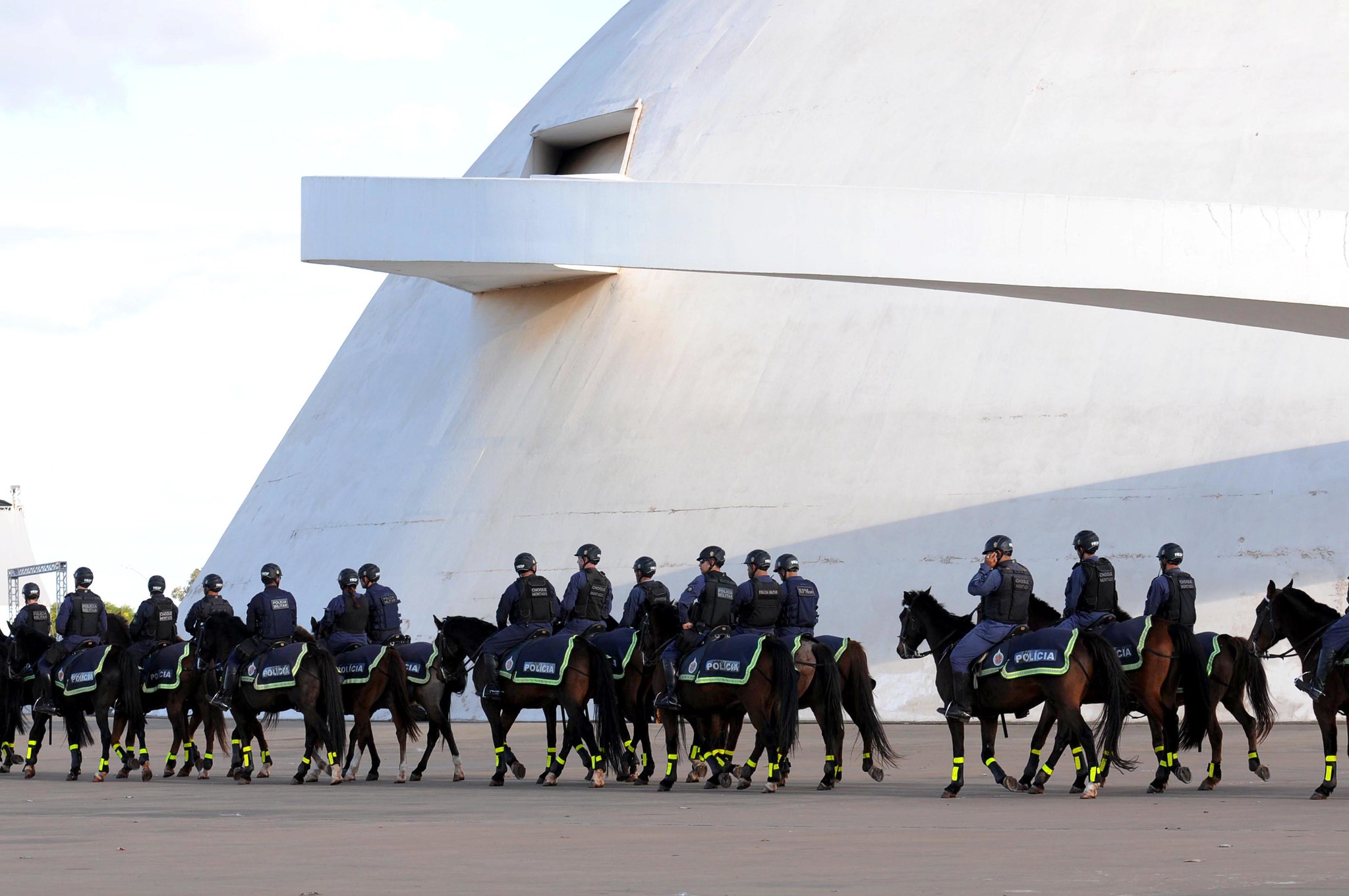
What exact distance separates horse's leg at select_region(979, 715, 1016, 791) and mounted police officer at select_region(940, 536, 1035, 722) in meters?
0.25

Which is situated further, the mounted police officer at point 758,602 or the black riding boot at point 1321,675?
the mounted police officer at point 758,602

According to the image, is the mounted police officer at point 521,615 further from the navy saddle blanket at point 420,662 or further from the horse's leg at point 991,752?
the horse's leg at point 991,752

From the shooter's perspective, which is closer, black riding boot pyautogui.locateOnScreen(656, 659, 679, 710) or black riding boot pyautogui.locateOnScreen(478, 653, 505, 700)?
black riding boot pyautogui.locateOnScreen(656, 659, 679, 710)

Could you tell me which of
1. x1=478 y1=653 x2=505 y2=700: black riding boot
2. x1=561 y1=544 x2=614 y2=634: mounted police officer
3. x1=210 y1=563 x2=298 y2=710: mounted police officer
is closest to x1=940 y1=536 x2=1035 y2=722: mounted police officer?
x1=561 y1=544 x2=614 y2=634: mounted police officer

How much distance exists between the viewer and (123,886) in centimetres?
823

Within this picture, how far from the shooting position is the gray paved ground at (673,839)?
326 inches

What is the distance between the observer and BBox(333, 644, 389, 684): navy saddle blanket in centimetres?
1672

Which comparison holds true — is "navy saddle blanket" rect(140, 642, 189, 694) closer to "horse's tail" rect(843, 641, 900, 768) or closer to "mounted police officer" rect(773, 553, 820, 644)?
"mounted police officer" rect(773, 553, 820, 644)

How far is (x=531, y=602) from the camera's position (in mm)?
16328

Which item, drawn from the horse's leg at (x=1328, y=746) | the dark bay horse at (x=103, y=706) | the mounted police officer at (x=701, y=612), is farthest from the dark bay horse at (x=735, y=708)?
the dark bay horse at (x=103, y=706)

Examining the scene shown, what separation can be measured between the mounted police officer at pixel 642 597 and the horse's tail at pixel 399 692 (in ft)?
6.91

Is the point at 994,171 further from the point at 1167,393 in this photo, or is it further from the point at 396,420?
the point at 396,420

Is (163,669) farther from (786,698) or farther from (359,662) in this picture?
(786,698)

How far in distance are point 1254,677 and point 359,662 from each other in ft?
26.3
